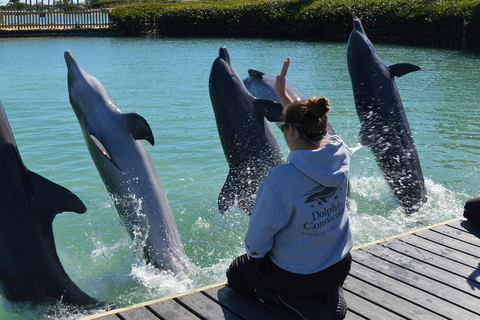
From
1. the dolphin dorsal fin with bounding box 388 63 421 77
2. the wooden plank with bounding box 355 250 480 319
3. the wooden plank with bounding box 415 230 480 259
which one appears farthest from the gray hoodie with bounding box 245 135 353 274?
the dolphin dorsal fin with bounding box 388 63 421 77

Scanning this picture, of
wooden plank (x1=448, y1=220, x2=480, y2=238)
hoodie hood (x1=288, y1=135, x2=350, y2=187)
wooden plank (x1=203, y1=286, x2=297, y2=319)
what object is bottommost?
wooden plank (x1=203, y1=286, x2=297, y2=319)

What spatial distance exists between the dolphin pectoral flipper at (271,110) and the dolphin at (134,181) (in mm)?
1636

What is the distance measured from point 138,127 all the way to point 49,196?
1.23m

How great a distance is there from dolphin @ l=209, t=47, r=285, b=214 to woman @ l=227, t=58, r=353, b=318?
292 centimetres

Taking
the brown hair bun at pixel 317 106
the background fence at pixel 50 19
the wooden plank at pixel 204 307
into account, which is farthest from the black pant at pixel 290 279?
the background fence at pixel 50 19

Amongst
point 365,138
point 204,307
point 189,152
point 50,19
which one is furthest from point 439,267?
point 50,19

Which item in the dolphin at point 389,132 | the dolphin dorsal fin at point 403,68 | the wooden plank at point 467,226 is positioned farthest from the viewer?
the dolphin at point 389,132

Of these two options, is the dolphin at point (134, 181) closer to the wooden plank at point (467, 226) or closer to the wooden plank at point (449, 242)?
the wooden plank at point (449, 242)

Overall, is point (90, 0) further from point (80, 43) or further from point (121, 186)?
point (121, 186)

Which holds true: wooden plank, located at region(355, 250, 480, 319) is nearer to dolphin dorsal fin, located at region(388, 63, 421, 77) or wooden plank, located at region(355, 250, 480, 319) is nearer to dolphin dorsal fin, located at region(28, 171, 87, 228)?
dolphin dorsal fin, located at region(28, 171, 87, 228)

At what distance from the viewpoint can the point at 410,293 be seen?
4.53 m

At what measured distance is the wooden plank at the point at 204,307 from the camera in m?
4.20

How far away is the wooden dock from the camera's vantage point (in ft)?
13.9

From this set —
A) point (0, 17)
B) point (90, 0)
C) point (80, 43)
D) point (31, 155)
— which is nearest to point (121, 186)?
point (31, 155)
